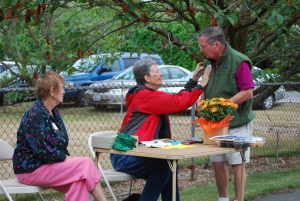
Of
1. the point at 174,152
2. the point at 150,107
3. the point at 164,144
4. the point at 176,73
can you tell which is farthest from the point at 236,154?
the point at 176,73

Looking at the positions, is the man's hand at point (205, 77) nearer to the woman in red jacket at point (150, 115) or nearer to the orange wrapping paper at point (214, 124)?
the woman in red jacket at point (150, 115)

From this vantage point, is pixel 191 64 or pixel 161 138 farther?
pixel 191 64

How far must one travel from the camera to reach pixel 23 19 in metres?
6.96

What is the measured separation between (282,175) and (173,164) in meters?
3.97

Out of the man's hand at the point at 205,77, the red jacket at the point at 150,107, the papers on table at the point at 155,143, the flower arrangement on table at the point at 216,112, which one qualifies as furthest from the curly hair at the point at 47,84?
the man's hand at the point at 205,77

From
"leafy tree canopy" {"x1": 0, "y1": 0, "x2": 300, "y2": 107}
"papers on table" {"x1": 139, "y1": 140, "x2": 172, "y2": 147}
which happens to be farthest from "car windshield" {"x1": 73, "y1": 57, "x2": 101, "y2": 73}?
"papers on table" {"x1": 139, "y1": 140, "x2": 172, "y2": 147}

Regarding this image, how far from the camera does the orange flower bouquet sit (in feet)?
14.5

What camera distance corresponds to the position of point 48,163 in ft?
13.8

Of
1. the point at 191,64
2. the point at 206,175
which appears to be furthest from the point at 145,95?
the point at 191,64

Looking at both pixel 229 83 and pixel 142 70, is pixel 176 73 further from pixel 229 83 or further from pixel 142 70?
pixel 142 70

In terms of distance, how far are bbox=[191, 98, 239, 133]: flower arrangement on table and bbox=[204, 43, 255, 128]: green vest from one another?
43cm

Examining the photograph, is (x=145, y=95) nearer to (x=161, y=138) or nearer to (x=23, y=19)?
(x=161, y=138)

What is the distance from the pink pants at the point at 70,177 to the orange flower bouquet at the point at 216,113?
3.57 ft

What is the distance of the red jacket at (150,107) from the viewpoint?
4.54 meters
